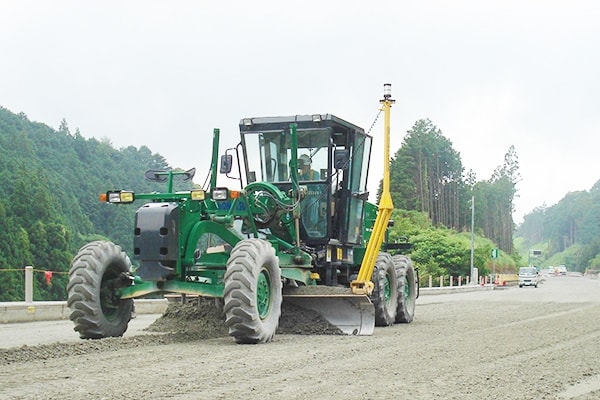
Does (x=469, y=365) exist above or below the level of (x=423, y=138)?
below

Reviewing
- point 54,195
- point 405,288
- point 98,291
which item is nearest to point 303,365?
point 98,291

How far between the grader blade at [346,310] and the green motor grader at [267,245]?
0.01 m

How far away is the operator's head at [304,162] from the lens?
1393 centimetres

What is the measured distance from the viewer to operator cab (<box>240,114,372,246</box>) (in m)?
13.9

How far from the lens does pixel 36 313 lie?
16.5m

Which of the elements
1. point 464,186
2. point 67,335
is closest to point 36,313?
point 67,335

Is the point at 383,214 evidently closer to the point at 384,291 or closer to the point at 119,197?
the point at 384,291

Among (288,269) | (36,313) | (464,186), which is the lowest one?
(36,313)

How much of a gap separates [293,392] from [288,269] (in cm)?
587

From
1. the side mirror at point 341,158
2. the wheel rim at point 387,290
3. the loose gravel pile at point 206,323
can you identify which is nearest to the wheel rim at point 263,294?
the loose gravel pile at point 206,323

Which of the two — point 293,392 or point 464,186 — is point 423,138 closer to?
point 464,186

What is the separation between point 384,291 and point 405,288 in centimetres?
133

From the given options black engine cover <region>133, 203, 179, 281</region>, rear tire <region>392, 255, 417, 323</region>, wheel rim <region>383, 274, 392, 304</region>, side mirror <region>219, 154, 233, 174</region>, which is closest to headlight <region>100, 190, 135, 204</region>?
black engine cover <region>133, 203, 179, 281</region>

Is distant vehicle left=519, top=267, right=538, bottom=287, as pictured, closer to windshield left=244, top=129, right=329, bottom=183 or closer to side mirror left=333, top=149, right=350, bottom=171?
side mirror left=333, top=149, right=350, bottom=171
